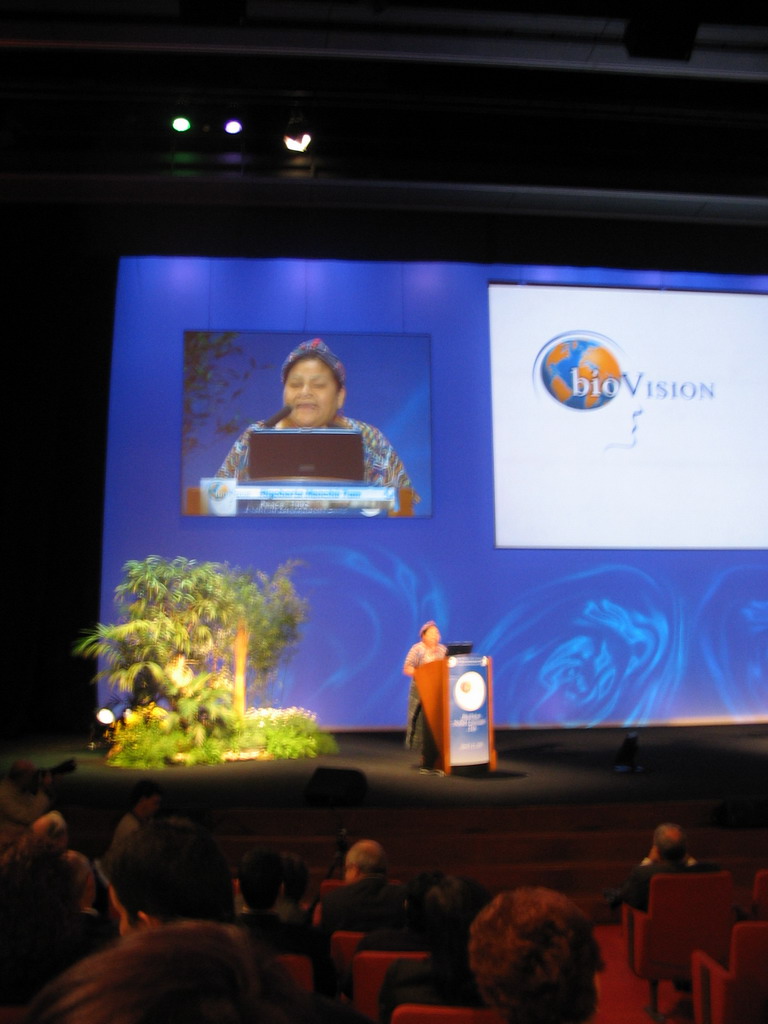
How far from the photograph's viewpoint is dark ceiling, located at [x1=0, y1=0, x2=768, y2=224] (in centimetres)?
665

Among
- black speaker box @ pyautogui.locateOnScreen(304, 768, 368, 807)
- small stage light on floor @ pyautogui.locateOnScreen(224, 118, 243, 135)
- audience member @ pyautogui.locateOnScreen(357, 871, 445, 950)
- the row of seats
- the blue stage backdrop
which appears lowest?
the row of seats

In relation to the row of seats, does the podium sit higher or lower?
higher

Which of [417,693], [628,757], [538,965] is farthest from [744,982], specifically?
[417,693]

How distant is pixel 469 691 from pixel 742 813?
187 cm

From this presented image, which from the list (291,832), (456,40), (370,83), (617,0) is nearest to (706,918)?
(291,832)

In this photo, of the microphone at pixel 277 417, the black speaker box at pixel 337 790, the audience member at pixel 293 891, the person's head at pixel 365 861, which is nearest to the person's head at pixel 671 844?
the person's head at pixel 365 861

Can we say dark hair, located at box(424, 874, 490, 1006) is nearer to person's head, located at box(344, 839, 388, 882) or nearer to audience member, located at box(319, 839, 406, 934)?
audience member, located at box(319, 839, 406, 934)

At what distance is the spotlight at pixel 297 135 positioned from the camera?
25.6ft

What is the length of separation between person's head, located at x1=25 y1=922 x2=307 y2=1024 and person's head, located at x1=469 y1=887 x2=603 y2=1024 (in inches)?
35.0

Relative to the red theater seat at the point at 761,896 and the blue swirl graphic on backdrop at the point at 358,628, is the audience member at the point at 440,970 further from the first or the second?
the blue swirl graphic on backdrop at the point at 358,628

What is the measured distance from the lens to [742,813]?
17.3 feet

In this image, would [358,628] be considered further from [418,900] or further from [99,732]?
[418,900]

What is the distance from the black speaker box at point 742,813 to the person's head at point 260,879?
3.66 m

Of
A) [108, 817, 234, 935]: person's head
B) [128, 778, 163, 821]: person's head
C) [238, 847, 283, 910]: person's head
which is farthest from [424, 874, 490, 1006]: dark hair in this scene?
[128, 778, 163, 821]: person's head
